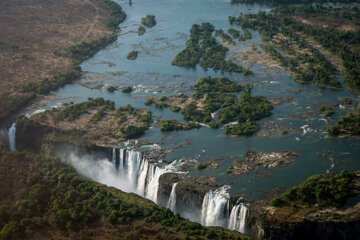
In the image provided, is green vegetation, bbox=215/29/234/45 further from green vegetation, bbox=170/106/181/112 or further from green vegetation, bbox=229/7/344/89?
green vegetation, bbox=170/106/181/112

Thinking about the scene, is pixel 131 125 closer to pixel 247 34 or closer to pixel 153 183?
pixel 153 183

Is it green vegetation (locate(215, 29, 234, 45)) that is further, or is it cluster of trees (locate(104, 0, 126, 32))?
→ cluster of trees (locate(104, 0, 126, 32))

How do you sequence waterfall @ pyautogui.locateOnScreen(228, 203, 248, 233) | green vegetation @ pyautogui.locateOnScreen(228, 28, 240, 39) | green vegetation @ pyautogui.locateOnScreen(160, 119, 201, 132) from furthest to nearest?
green vegetation @ pyautogui.locateOnScreen(228, 28, 240, 39) < green vegetation @ pyautogui.locateOnScreen(160, 119, 201, 132) < waterfall @ pyautogui.locateOnScreen(228, 203, 248, 233)

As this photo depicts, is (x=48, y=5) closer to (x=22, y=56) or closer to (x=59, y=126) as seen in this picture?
(x=22, y=56)

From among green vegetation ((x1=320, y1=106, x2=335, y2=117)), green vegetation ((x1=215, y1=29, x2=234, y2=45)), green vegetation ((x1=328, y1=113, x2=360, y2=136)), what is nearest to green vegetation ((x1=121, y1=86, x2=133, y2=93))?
green vegetation ((x1=215, y1=29, x2=234, y2=45))

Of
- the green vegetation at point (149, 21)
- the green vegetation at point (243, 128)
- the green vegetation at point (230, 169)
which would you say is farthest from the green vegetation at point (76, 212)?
the green vegetation at point (149, 21)

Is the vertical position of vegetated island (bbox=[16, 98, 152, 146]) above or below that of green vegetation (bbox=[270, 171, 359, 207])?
above
